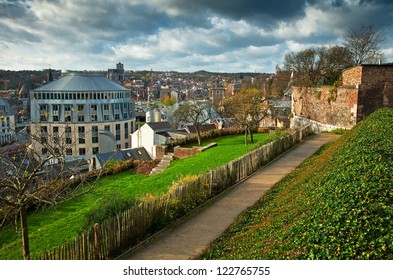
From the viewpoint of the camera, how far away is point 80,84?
2291 inches

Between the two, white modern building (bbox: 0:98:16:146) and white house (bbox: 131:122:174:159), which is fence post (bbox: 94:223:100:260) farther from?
white house (bbox: 131:122:174:159)

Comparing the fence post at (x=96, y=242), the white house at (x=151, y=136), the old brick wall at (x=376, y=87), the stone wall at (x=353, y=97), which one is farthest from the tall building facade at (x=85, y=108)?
the fence post at (x=96, y=242)

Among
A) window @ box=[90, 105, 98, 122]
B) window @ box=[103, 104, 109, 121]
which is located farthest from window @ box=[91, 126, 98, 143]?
window @ box=[103, 104, 109, 121]

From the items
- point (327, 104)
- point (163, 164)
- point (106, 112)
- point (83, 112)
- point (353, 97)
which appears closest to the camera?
point (353, 97)

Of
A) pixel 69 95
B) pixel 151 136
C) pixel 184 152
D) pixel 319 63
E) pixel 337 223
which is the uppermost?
pixel 319 63

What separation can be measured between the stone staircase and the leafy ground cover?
14809 mm

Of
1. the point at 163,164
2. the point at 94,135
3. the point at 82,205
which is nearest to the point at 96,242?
the point at 82,205

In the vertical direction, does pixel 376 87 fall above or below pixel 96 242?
above

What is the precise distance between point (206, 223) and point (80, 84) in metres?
52.2

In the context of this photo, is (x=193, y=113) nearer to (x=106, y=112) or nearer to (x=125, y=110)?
(x=106, y=112)

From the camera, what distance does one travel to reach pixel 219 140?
108 feet

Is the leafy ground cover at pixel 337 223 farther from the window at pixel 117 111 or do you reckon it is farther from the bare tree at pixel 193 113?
the window at pixel 117 111
